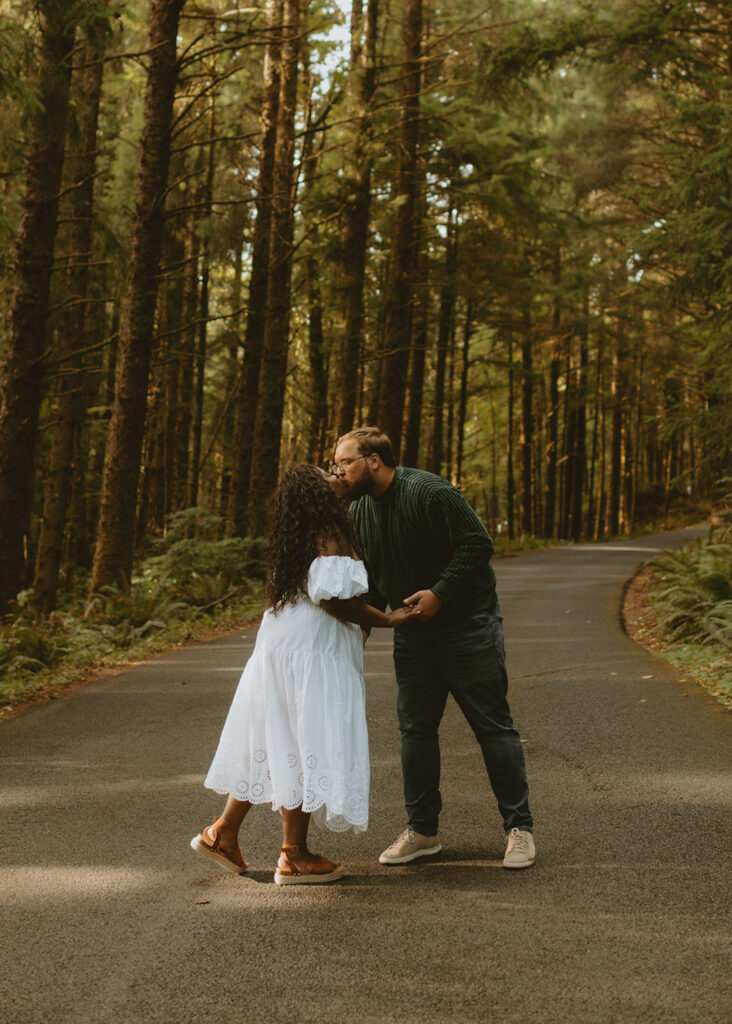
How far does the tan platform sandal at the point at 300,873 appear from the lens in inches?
167

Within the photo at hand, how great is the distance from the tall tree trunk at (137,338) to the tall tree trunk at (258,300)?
5.19m

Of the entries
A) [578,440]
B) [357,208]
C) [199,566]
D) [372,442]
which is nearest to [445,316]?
[357,208]

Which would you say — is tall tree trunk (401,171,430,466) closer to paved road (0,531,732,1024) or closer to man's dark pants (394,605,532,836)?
paved road (0,531,732,1024)

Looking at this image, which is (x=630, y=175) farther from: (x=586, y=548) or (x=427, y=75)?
(x=586, y=548)

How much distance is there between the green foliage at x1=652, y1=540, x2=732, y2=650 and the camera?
442 inches

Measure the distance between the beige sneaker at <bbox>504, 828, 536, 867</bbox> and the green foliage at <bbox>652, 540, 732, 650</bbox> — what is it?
675 centimetres

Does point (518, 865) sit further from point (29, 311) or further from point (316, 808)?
point (29, 311)

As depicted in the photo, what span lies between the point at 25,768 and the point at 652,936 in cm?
423

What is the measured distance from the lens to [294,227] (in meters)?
23.7

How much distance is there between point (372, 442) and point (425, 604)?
811mm

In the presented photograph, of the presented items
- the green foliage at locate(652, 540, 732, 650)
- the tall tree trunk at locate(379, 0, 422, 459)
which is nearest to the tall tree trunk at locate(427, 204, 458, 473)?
the tall tree trunk at locate(379, 0, 422, 459)

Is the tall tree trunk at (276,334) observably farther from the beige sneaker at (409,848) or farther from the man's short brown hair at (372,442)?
the beige sneaker at (409,848)

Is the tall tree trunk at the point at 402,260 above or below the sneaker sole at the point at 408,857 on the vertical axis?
above

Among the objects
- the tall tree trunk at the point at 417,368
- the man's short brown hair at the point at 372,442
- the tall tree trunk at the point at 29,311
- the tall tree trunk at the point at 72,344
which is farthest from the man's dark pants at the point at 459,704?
the tall tree trunk at the point at 417,368
